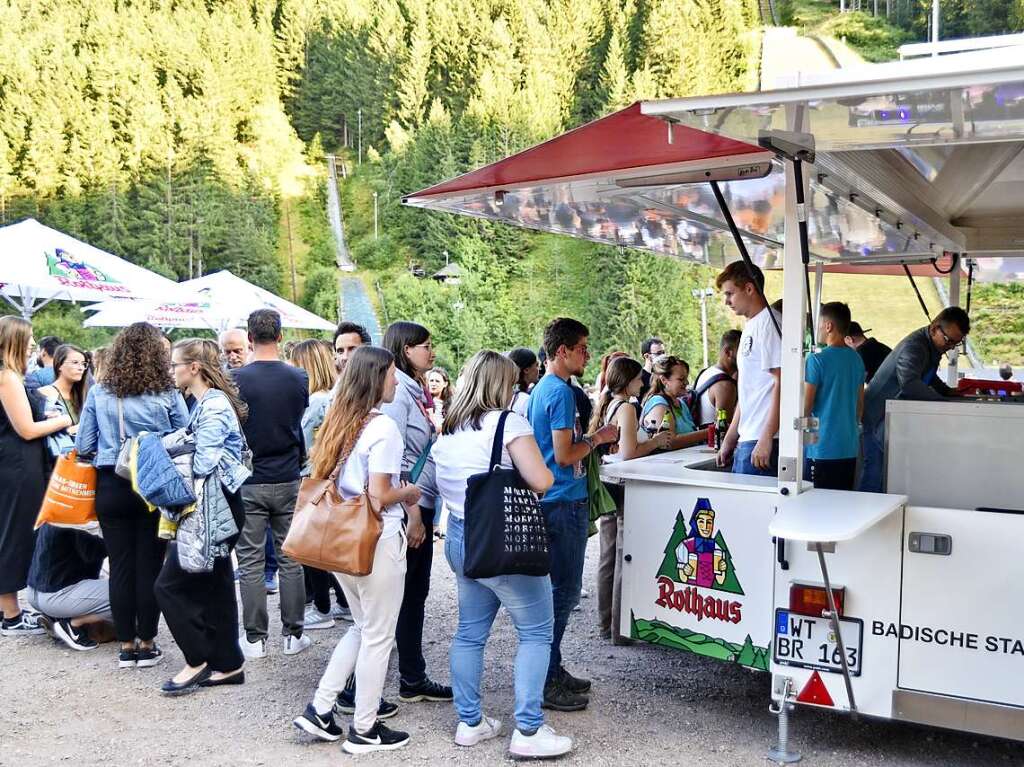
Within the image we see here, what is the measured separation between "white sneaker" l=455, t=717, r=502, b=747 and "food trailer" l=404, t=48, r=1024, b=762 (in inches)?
29.7

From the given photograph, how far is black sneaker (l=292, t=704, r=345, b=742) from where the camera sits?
3969 mm

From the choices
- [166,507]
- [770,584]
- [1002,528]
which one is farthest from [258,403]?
[1002,528]

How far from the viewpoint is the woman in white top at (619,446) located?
5.13 metres

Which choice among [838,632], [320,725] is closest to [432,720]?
[320,725]

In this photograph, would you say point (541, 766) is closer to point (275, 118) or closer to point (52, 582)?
point (52, 582)

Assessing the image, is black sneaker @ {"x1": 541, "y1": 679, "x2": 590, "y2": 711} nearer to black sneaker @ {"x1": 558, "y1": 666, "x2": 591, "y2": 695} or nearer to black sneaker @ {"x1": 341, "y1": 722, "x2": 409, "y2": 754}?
black sneaker @ {"x1": 558, "y1": 666, "x2": 591, "y2": 695}

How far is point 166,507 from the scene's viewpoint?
14.7 feet

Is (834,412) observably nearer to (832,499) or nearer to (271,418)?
(832,499)

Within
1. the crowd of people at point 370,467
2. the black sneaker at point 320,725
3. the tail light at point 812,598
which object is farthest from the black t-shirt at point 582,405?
the black sneaker at point 320,725

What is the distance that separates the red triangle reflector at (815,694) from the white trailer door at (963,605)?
0.28 m

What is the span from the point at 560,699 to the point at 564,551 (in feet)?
2.31

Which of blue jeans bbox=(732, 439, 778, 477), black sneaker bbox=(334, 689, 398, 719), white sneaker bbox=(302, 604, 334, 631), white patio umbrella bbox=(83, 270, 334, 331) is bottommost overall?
white sneaker bbox=(302, 604, 334, 631)

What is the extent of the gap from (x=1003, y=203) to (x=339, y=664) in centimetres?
553

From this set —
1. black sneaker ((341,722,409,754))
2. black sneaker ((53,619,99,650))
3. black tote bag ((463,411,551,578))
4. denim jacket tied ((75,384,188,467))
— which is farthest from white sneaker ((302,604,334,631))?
black tote bag ((463,411,551,578))
